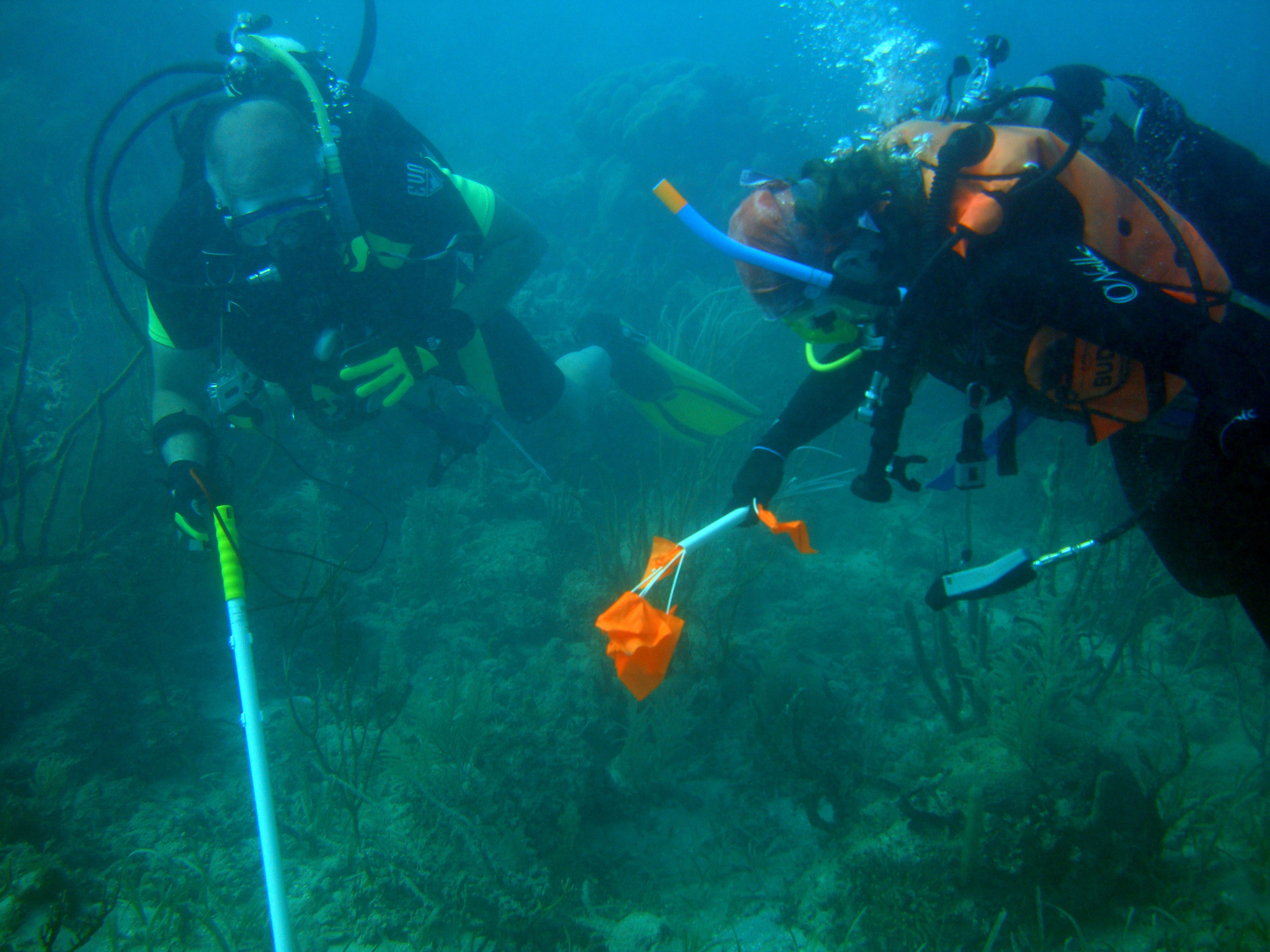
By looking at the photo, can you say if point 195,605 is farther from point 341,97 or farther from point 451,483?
point 341,97

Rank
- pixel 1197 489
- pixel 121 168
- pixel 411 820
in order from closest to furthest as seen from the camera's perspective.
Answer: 1. pixel 1197 489
2. pixel 411 820
3. pixel 121 168

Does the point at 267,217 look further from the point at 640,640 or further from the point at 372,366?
the point at 640,640

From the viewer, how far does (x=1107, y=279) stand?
4.52ft

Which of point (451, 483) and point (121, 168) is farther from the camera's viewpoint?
point (121, 168)

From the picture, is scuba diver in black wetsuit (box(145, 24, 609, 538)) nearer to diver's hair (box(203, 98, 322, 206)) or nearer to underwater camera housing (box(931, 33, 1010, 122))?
diver's hair (box(203, 98, 322, 206))

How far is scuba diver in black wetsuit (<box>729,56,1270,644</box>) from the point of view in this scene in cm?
138

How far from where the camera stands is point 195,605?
3.60 m

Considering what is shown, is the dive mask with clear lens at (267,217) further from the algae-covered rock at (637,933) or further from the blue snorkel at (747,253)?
the algae-covered rock at (637,933)

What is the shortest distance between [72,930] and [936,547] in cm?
537

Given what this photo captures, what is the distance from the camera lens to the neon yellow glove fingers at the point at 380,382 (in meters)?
2.84

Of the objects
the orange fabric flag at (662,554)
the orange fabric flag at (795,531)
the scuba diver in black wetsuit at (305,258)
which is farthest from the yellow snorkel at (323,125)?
the orange fabric flag at (795,531)

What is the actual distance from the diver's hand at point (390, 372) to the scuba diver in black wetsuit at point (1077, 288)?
191 centimetres

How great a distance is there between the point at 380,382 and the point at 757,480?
1.97 metres

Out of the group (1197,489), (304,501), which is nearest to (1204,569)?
(1197,489)
